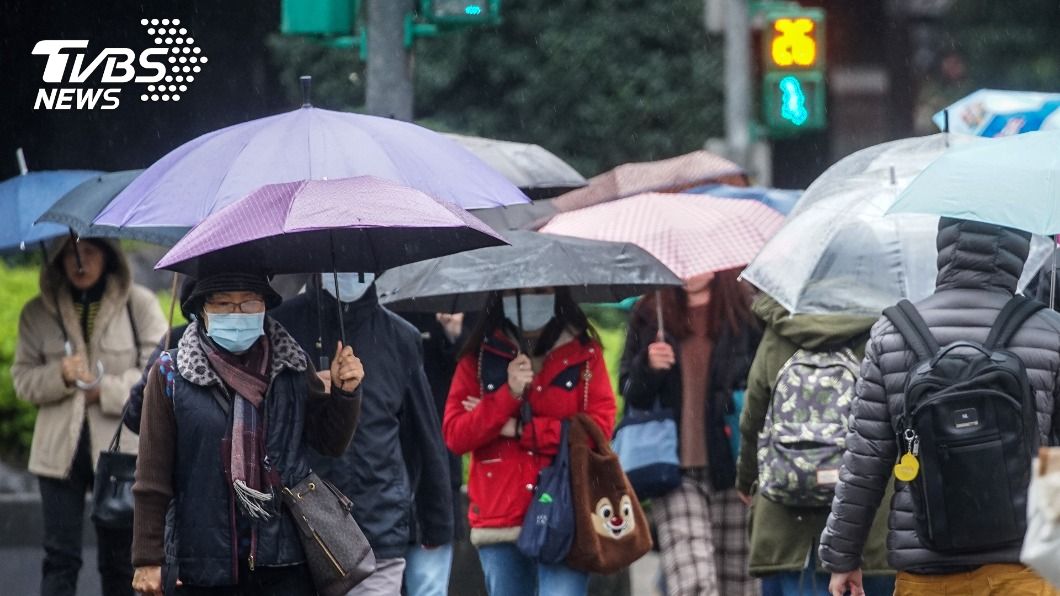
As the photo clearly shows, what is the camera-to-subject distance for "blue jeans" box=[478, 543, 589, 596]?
22.7 feet

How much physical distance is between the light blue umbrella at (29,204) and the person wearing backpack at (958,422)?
14.8ft

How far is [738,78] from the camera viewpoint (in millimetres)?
14273

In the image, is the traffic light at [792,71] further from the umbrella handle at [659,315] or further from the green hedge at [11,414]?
the umbrella handle at [659,315]

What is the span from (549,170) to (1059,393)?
166 inches

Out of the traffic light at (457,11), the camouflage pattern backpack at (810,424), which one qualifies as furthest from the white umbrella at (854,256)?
the traffic light at (457,11)

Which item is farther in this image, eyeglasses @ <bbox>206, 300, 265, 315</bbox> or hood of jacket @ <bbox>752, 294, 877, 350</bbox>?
hood of jacket @ <bbox>752, 294, 877, 350</bbox>

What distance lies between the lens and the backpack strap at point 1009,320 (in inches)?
193

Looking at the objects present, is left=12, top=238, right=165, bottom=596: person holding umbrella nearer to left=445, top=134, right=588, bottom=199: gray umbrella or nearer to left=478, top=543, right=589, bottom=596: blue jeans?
left=445, top=134, right=588, bottom=199: gray umbrella

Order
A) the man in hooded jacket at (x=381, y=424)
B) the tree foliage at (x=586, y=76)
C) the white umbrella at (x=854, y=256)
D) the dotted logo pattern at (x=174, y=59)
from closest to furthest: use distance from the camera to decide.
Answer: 1. the white umbrella at (x=854, y=256)
2. the man in hooded jacket at (x=381, y=424)
3. the dotted logo pattern at (x=174, y=59)
4. the tree foliage at (x=586, y=76)

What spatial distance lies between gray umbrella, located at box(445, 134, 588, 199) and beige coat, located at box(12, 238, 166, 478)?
170cm

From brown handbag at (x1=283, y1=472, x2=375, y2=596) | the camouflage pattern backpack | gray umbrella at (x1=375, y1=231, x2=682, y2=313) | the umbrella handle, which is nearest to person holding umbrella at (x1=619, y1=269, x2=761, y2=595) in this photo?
the umbrella handle

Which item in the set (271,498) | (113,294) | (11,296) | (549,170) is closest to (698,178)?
(549,170)

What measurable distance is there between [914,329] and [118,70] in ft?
42.5

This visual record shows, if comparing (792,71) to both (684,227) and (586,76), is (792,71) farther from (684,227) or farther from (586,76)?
(684,227)
